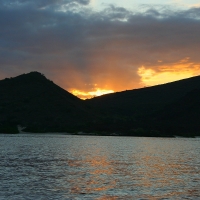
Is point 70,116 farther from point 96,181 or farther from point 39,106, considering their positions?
point 96,181

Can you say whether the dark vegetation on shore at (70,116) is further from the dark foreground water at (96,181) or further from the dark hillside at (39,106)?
the dark foreground water at (96,181)

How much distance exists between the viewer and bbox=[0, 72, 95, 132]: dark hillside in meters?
143

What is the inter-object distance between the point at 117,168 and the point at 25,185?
13.4 metres

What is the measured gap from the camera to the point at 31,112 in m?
152

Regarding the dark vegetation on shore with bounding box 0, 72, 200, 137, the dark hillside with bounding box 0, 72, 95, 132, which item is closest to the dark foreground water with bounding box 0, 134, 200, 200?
the dark vegetation on shore with bounding box 0, 72, 200, 137

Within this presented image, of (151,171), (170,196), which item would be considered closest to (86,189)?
(170,196)

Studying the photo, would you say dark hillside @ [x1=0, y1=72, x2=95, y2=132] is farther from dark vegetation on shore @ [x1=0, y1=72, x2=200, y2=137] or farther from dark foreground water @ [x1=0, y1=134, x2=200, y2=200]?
dark foreground water @ [x1=0, y1=134, x2=200, y2=200]

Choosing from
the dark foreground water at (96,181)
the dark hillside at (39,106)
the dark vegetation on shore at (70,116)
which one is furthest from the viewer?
the dark hillside at (39,106)

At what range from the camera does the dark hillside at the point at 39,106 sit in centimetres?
14338

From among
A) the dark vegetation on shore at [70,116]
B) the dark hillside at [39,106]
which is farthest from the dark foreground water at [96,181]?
the dark hillside at [39,106]

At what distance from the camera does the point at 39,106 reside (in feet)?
522

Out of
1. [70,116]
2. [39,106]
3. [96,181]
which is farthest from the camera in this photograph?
[39,106]

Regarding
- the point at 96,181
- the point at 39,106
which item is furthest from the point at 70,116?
the point at 96,181

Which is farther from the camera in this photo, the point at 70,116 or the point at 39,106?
the point at 39,106
